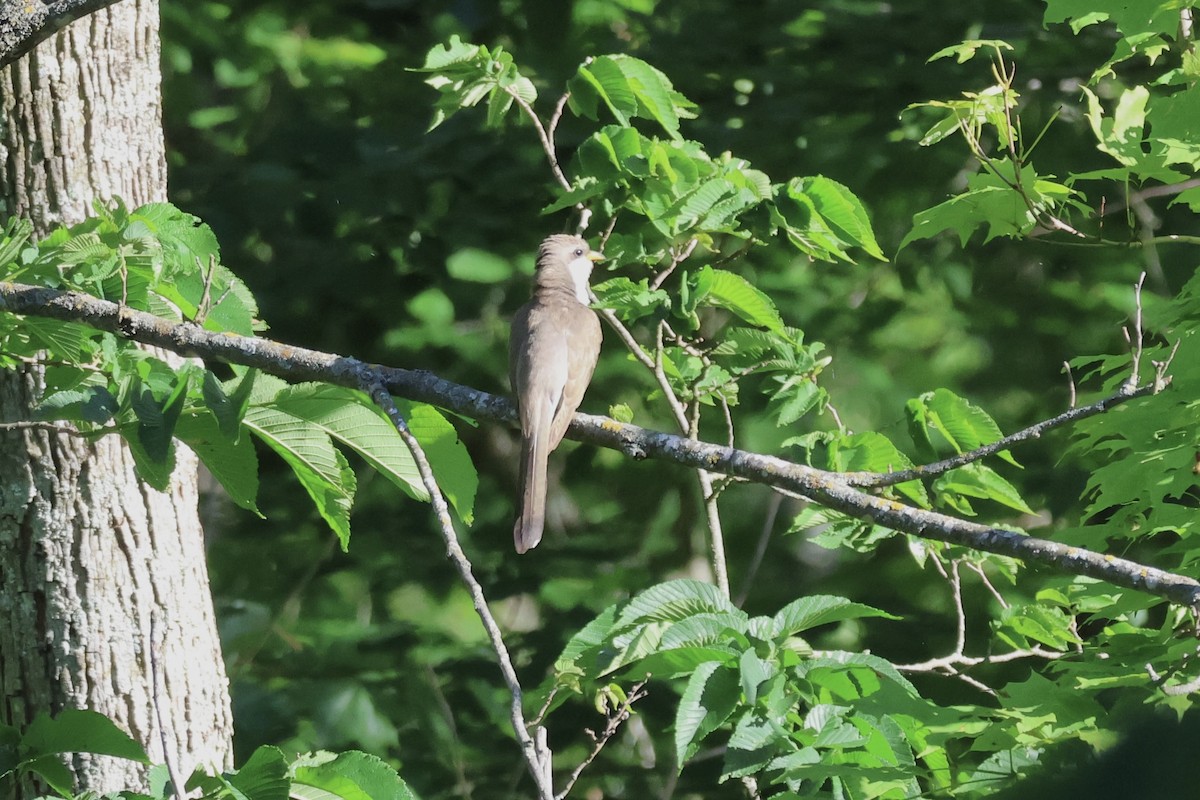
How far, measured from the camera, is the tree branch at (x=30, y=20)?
105 inches

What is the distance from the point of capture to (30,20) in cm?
273

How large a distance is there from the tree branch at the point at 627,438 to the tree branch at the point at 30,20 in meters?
0.50

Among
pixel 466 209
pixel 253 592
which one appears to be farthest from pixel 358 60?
pixel 253 592

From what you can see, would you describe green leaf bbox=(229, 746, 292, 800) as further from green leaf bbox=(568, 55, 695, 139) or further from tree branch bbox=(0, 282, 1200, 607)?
green leaf bbox=(568, 55, 695, 139)

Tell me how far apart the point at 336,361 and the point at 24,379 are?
1.35 meters

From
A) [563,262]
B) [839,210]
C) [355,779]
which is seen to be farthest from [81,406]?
[563,262]

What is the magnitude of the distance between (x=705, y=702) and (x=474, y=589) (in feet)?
2.14

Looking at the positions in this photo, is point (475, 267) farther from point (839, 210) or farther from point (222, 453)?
point (222, 453)

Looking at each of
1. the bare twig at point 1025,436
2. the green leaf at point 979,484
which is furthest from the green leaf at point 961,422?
the bare twig at point 1025,436

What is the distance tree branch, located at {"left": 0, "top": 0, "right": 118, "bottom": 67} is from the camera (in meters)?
2.68

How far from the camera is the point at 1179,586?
204 cm

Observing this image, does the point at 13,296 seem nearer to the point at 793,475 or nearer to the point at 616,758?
the point at 793,475

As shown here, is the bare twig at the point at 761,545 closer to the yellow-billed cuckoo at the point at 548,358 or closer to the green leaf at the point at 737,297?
the yellow-billed cuckoo at the point at 548,358

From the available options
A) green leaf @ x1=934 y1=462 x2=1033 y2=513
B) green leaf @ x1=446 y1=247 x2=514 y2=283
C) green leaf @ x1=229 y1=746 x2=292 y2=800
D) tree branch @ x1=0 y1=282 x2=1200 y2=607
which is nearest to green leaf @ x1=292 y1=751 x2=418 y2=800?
green leaf @ x1=229 y1=746 x2=292 y2=800
